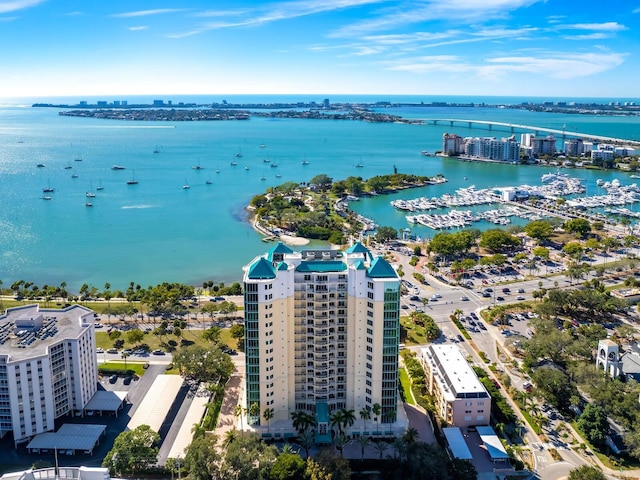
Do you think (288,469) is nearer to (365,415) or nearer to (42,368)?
(365,415)

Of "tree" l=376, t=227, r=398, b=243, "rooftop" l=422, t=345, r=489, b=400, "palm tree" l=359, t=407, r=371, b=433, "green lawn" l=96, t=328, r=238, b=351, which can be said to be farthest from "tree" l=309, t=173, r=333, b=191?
"palm tree" l=359, t=407, r=371, b=433

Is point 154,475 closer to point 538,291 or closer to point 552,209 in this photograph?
point 538,291

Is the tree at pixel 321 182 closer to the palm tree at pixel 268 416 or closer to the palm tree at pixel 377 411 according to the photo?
the palm tree at pixel 377 411

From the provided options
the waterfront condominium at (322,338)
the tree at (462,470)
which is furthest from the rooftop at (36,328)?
the tree at (462,470)

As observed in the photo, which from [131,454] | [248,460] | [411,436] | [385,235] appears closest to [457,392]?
[411,436]

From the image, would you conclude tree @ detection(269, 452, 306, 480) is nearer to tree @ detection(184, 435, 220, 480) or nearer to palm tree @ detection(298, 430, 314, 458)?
palm tree @ detection(298, 430, 314, 458)

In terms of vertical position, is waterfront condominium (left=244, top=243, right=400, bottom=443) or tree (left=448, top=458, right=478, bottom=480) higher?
waterfront condominium (left=244, top=243, right=400, bottom=443)
